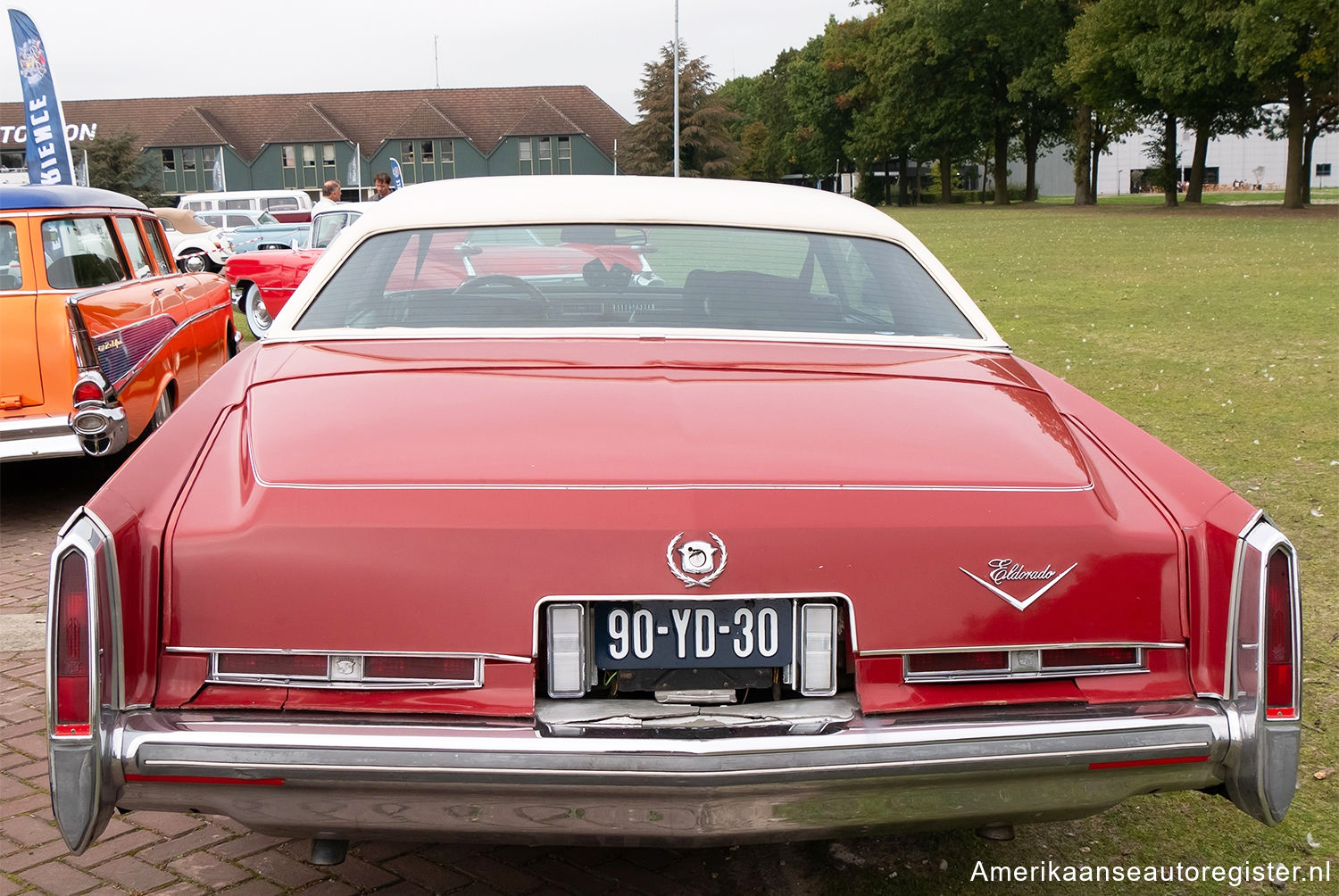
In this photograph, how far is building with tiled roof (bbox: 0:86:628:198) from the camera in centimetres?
9281

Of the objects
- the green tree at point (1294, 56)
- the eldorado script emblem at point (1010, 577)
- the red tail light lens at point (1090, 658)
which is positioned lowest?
the red tail light lens at point (1090, 658)

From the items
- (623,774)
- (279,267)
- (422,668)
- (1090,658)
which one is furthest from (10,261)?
(279,267)

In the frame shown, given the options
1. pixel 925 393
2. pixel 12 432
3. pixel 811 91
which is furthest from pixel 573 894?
pixel 811 91

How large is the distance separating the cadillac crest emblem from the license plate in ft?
0.28

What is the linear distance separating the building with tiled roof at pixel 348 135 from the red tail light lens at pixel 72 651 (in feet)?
299

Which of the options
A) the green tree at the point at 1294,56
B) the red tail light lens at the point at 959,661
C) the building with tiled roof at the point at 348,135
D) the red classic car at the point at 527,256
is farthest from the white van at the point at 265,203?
the building with tiled roof at the point at 348,135

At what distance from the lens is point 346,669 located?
236 cm

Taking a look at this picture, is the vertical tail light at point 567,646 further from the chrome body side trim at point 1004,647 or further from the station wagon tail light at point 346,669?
the chrome body side trim at point 1004,647

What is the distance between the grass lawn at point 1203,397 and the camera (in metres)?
3.23

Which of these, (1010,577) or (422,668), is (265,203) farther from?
(1010,577)

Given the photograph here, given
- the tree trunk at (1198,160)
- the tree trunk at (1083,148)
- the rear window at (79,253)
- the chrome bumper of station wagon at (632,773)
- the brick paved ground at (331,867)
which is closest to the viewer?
the chrome bumper of station wagon at (632,773)

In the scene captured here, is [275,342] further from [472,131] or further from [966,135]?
[472,131]

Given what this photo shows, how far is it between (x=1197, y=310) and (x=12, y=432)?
488 inches

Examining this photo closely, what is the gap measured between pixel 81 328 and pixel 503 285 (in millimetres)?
3751
